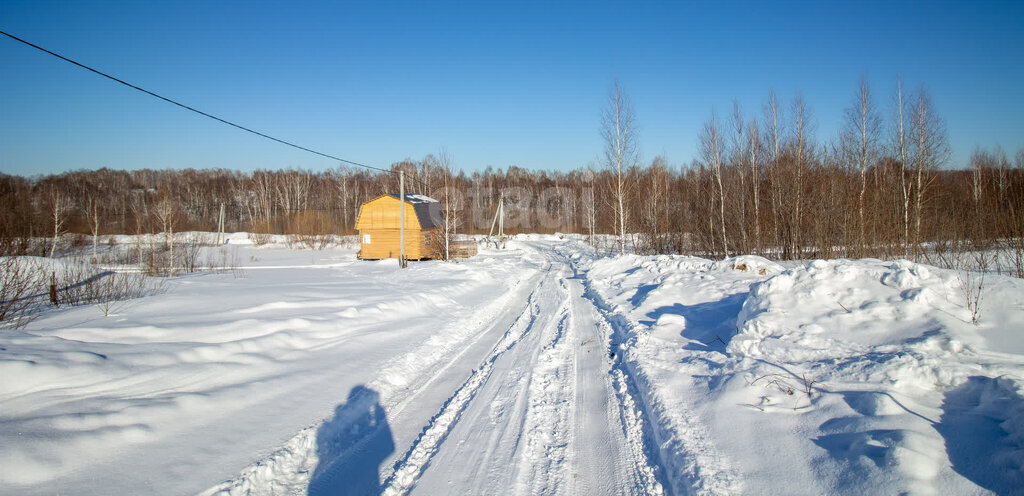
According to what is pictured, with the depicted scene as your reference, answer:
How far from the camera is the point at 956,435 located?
3.45 metres

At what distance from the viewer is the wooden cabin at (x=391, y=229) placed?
31.1m

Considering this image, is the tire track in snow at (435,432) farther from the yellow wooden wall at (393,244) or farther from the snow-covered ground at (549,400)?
the yellow wooden wall at (393,244)

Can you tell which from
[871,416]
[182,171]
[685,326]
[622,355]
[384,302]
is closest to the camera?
[871,416]

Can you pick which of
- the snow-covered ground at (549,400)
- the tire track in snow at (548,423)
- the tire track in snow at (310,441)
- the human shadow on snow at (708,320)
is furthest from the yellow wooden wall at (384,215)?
the tire track in snow at (548,423)

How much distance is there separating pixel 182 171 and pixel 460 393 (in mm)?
132933

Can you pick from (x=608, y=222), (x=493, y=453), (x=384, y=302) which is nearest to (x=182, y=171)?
(x=608, y=222)

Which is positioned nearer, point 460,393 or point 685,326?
point 460,393

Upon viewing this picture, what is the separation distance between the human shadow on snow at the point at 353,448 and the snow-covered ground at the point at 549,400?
28 mm

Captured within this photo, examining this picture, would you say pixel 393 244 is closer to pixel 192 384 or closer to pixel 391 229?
pixel 391 229

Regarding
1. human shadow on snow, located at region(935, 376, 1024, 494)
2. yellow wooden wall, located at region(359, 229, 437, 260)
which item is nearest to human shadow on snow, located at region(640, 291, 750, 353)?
human shadow on snow, located at region(935, 376, 1024, 494)

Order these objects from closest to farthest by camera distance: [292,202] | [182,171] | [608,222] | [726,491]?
[726,491] → [608,222] → [292,202] → [182,171]

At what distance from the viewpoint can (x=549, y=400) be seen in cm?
531

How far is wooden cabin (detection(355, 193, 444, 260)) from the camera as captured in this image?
3109 cm

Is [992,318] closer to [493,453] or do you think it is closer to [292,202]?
[493,453]
